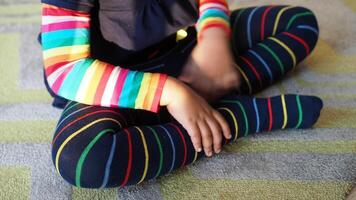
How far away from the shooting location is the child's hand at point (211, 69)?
2.01 feet

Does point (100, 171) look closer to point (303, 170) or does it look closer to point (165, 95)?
point (165, 95)

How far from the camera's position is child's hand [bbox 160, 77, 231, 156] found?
520 mm

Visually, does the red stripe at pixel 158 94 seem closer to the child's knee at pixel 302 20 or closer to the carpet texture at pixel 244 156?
the carpet texture at pixel 244 156

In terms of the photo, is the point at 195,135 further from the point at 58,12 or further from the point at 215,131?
the point at 58,12

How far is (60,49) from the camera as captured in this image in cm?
54

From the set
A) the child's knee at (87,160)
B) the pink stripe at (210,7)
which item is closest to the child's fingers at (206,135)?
the child's knee at (87,160)

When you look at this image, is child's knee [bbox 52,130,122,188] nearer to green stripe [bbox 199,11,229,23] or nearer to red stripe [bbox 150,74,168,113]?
red stripe [bbox 150,74,168,113]

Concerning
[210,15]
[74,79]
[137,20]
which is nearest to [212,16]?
[210,15]

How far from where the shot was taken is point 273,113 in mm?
571

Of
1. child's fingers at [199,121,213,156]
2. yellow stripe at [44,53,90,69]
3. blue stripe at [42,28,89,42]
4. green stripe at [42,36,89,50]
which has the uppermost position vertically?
blue stripe at [42,28,89,42]

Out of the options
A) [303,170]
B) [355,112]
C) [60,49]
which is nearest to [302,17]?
[355,112]

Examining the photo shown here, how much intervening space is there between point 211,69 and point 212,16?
0.09m

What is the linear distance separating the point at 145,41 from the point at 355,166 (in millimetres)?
310

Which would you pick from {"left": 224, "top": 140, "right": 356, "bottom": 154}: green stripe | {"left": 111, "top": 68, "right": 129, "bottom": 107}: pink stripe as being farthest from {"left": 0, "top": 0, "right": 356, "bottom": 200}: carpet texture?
{"left": 111, "top": 68, "right": 129, "bottom": 107}: pink stripe
